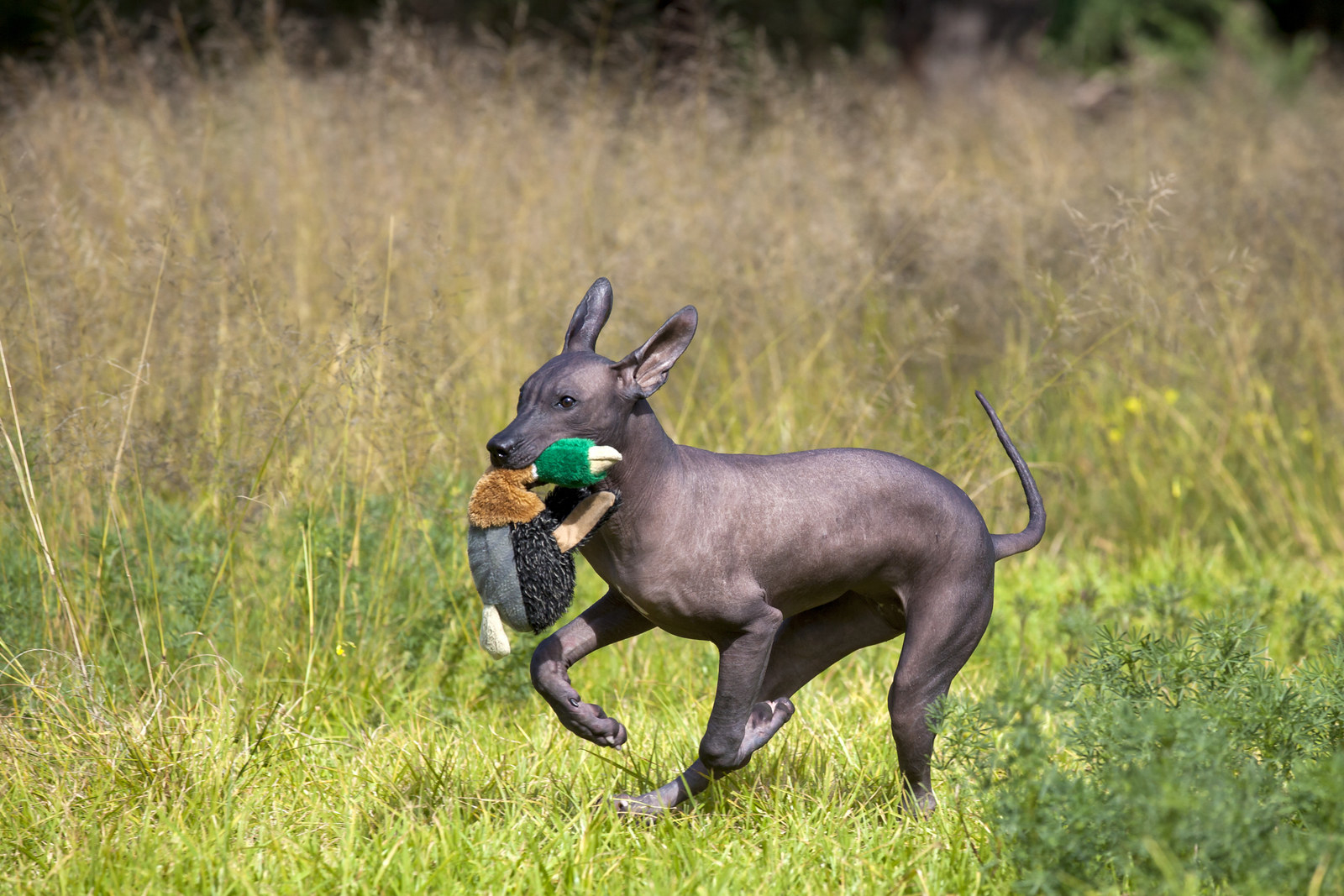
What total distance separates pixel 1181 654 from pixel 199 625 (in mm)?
2587

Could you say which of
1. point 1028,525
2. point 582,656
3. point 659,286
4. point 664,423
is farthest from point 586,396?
point 659,286

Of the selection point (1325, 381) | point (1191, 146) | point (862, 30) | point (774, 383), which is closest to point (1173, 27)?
point (862, 30)

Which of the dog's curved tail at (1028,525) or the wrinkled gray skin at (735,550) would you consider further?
the dog's curved tail at (1028,525)

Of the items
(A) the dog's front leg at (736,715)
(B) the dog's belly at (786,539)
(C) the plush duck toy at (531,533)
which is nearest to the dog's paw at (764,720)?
(A) the dog's front leg at (736,715)

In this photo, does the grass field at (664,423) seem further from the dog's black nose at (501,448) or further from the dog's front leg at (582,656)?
the dog's black nose at (501,448)

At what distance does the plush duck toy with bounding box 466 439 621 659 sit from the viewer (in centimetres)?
234

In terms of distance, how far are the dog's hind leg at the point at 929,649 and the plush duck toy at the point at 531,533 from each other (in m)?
0.74

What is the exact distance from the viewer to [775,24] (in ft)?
53.9

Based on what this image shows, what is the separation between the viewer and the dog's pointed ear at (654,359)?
96.0 inches

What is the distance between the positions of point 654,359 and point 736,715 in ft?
2.45

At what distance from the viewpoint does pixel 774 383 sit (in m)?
5.03

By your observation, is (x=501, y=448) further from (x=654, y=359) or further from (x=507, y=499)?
(x=654, y=359)

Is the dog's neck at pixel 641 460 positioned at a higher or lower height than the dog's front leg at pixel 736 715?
higher

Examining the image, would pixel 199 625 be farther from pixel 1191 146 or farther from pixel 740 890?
pixel 1191 146
